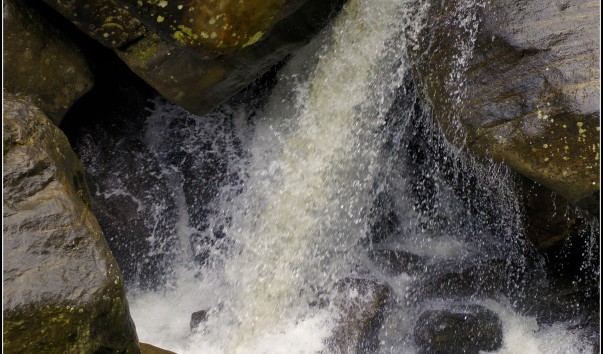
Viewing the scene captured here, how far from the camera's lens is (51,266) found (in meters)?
3.23

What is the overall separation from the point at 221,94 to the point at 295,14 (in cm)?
73

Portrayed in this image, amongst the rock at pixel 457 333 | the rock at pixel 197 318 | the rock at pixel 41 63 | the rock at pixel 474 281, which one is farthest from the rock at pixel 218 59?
the rock at pixel 457 333

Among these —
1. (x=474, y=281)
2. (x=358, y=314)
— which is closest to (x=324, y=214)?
(x=358, y=314)

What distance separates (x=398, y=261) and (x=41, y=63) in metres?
2.75

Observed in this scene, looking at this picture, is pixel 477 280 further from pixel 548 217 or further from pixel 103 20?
pixel 103 20

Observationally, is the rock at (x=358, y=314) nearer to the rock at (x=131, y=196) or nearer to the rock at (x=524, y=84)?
the rock at (x=524, y=84)

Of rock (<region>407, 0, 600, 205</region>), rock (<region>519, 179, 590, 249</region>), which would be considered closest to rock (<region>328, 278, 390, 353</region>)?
Answer: rock (<region>519, 179, 590, 249</region>)

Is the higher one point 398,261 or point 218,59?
point 218,59

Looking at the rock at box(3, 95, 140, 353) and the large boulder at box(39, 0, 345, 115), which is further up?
the large boulder at box(39, 0, 345, 115)

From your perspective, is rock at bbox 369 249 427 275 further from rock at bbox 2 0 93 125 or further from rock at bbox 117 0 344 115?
rock at bbox 2 0 93 125

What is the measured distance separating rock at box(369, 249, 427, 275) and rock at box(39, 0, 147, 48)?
2.23 metres

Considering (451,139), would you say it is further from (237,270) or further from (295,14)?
(237,270)

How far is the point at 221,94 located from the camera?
477cm

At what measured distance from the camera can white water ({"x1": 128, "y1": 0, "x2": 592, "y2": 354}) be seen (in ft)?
15.4
